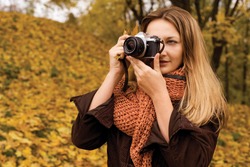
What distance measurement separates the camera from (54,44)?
10344 mm

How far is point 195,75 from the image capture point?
167 cm

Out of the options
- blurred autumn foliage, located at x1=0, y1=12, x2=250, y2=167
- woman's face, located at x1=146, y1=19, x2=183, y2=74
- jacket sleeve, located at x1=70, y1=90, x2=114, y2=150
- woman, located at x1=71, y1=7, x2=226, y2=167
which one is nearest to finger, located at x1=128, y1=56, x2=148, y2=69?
woman, located at x1=71, y1=7, x2=226, y2=167

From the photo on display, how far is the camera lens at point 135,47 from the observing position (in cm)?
156

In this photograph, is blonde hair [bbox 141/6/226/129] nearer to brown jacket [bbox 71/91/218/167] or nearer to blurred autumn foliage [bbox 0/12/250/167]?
brown jacket [bbox 71/91/218/167]

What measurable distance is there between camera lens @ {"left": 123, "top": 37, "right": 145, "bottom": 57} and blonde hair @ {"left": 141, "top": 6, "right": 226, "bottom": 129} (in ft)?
0.69

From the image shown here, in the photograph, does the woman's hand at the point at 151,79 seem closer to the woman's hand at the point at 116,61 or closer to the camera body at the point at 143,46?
the camera body at the point at 143,46

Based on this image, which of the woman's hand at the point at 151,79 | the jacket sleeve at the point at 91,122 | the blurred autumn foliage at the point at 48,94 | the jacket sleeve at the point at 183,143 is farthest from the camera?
the blurred autumn foliage at the point at 48,94

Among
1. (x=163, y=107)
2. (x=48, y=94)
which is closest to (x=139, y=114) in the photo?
(x=163, y=107)

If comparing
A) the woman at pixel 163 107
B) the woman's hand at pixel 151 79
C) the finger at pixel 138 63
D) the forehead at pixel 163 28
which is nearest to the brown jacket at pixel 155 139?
the woman at pixel 163 107

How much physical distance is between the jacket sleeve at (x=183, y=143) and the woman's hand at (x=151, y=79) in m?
0.12

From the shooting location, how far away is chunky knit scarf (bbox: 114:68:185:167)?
1.55 m

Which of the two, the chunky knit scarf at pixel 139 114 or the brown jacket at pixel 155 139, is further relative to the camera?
the chunky knit scarf at pixel 139 114

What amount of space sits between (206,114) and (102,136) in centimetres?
53

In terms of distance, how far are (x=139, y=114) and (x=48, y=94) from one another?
16.6 ft
